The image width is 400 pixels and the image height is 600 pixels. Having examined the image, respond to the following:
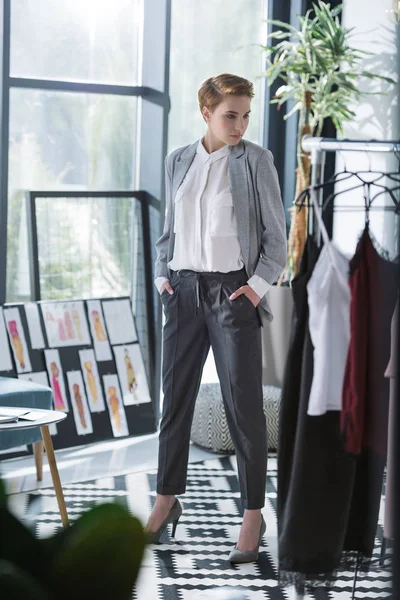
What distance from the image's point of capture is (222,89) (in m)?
3.45

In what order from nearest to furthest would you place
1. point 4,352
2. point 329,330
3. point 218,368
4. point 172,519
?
point 329,330 → point 218,368 → point 172,519 → point 4,352

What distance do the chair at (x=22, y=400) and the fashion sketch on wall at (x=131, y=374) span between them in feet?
3.65

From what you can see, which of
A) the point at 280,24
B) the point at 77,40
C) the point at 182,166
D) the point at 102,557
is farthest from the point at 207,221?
the point at 102,557

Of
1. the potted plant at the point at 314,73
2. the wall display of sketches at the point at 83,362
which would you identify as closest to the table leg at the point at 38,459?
the wall display of sketches at the point at 83,362

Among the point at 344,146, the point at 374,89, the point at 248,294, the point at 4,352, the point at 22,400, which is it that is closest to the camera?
the point at 344,146

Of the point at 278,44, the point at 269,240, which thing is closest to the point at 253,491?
the point at 269,240

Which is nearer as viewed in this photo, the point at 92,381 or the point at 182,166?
the point at 182,166

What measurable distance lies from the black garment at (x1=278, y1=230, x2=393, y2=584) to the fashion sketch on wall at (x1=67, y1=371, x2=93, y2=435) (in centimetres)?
287

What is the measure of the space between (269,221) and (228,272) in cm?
23

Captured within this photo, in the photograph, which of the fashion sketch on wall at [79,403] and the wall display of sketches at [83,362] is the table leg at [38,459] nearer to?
the wall display of sketches at [83,362]

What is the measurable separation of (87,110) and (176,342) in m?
2.28

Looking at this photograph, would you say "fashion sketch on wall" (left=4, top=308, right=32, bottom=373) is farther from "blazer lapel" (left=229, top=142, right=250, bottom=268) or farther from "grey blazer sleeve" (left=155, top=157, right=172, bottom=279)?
"blazer lapel" (left=229, top=142, right=250, bottom=268)

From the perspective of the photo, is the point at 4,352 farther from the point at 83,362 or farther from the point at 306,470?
the point at 306,470

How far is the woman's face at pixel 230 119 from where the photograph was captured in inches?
135
